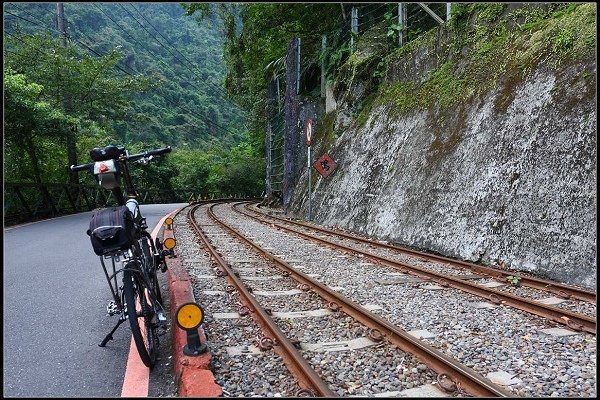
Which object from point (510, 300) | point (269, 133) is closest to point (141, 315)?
A: point (510, 300)

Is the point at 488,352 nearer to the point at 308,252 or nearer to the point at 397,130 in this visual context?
the point at 308,252

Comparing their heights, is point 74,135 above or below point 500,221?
above

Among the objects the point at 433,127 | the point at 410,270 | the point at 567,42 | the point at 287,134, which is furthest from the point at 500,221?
the point at 287,134

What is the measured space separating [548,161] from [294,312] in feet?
14.4

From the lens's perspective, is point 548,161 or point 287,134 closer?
point 548,161

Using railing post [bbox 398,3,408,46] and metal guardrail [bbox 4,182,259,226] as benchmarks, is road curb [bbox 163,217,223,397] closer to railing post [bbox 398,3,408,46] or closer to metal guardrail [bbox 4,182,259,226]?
metal guardrail [bbox 4,182,259,226]

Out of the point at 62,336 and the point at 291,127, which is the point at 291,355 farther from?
the point at 291,127

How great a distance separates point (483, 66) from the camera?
9000mm

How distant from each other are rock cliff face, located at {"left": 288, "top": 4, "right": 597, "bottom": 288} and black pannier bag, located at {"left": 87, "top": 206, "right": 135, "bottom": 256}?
16.0 ft

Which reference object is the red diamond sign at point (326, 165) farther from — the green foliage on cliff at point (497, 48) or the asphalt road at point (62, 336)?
the asphalt road at point (62, 336)

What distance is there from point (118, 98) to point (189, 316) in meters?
19.5

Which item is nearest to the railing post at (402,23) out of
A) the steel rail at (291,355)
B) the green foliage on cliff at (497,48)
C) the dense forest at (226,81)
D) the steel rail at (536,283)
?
the dense forest at (226,81)

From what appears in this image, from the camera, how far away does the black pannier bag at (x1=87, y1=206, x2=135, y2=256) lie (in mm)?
3004

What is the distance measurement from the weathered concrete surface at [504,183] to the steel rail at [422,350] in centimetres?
282
